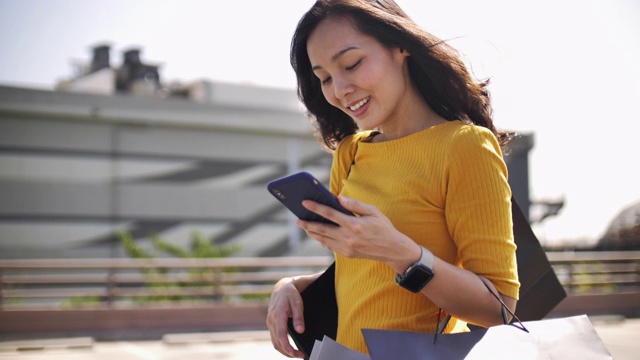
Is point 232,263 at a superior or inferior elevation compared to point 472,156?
inferior

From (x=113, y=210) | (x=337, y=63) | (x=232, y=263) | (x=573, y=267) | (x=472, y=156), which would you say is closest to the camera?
(x=472, y=156)

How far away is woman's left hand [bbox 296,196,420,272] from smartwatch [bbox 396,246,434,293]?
0.06 feet

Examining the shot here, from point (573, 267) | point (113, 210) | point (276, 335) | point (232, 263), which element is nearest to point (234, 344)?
point (232, 263)

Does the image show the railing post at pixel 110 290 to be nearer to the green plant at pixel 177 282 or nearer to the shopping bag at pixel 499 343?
the green plant at pixel 177 282

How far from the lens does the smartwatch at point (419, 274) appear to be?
1.35m

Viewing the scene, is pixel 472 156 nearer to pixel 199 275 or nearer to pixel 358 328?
pixel 358 328

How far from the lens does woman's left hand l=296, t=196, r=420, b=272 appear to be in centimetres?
129

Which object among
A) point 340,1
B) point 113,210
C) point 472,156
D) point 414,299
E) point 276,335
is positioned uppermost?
point 340,1

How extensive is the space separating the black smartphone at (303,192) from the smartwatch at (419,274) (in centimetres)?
15

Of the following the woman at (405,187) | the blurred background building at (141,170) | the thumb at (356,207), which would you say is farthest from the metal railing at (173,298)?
the thumb at (356,207)

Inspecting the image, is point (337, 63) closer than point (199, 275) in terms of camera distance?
Yes

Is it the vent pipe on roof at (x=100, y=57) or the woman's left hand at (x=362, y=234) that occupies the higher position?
the woman's left hand at (x=362, y=234)

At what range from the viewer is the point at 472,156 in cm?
147

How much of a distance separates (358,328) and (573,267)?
13236 millimetres
